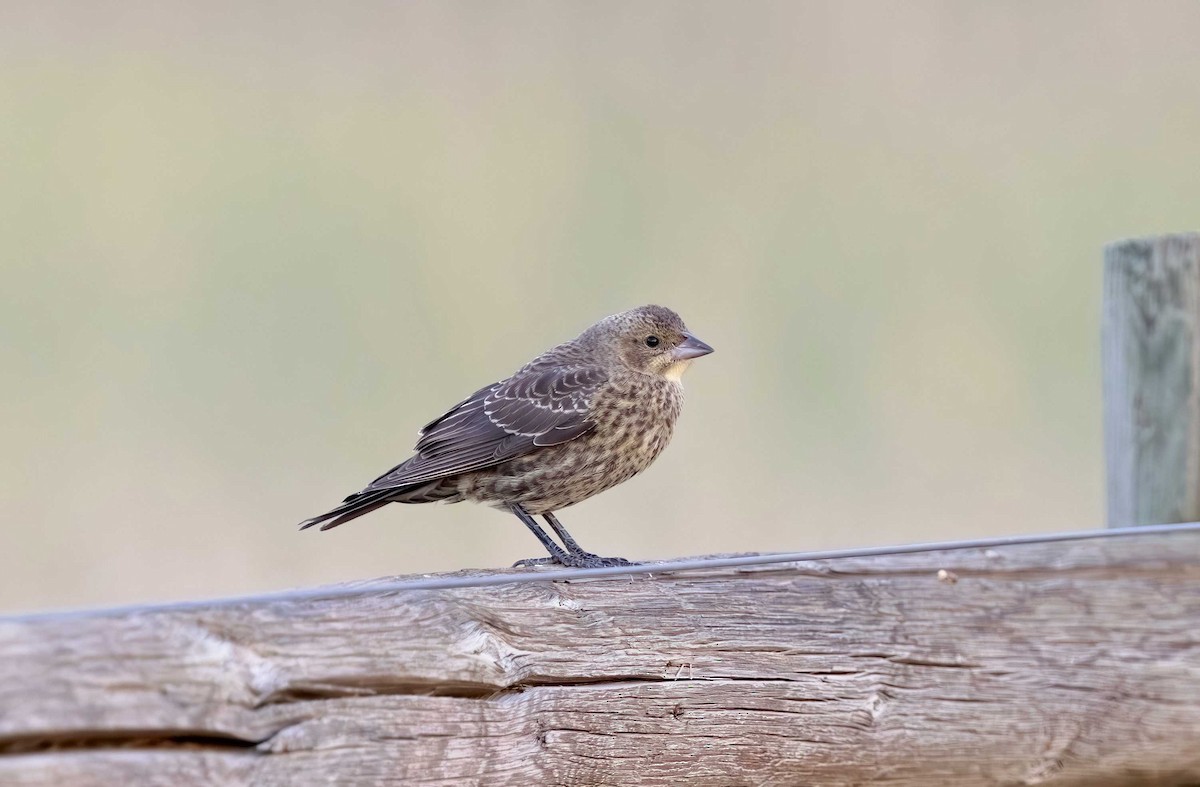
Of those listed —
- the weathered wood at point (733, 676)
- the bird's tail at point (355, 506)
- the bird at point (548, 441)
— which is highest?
the bird at point (548, 441)

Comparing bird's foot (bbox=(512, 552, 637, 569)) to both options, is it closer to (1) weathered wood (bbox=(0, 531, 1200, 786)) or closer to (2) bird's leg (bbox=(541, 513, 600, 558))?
(2) bird's leg (bbox=(541, 513, 600, 558))

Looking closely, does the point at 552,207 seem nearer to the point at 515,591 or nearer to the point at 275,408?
the point at 275,408

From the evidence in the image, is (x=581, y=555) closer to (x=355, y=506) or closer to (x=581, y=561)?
(x=581, y=561)

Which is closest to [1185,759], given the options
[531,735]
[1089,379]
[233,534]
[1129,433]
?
[1129,433]

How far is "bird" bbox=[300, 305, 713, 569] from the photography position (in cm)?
365

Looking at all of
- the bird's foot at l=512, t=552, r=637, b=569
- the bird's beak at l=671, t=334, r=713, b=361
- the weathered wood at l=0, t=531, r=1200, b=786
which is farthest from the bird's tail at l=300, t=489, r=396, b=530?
the weathered wood at l=0, t=531, r=1200, b=786

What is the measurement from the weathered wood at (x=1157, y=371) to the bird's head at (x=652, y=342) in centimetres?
144

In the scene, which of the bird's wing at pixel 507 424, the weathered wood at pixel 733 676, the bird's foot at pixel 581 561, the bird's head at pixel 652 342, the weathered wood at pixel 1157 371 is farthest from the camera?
the bird's head at pixel 652 342

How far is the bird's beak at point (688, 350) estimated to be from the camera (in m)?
3.98

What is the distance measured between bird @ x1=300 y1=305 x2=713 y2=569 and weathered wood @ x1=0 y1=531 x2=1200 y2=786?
1148mm

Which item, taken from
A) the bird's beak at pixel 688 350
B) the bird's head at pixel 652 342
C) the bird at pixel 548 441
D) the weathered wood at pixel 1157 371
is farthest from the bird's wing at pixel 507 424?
the weathered wood at pixel 1157 371

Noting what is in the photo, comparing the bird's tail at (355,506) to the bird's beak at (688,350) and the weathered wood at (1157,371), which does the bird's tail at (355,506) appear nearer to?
the bird's beak at (688,350)

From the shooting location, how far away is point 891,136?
23.1 feet

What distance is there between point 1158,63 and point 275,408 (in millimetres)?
4763
